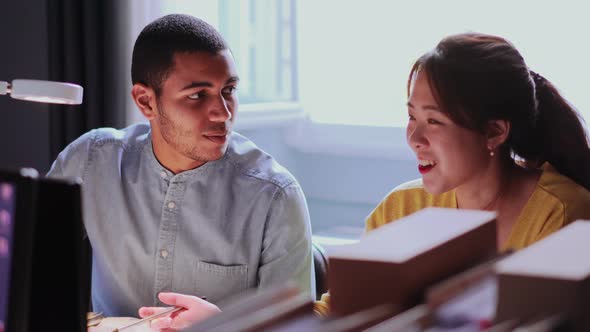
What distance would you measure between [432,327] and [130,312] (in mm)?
A: 1596

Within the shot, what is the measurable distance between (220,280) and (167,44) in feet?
1.93

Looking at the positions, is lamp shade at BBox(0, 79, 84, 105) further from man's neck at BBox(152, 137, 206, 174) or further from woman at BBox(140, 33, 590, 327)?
woman at BBox(140, 33, 590, 327)

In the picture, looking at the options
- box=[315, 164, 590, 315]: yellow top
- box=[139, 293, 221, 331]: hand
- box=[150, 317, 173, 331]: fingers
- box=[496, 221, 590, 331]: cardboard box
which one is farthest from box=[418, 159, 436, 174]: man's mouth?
box=[496, 221, 590, 331]: cardboard box

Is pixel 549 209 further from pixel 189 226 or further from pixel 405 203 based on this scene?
pixel 189 226

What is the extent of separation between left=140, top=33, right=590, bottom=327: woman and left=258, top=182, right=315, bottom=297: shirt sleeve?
241mm

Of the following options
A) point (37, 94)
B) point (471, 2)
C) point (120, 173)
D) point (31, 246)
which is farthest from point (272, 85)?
point (31, 246)

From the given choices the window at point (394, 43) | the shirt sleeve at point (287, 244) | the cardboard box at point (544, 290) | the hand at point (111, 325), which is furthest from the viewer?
the window at point (394, 43)

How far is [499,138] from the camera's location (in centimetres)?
197

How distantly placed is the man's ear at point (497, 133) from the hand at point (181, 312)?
2.38ft

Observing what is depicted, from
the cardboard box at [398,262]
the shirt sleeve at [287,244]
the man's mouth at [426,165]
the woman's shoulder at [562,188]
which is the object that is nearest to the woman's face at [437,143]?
the man's mouth at [426,165]

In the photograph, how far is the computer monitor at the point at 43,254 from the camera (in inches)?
28.9

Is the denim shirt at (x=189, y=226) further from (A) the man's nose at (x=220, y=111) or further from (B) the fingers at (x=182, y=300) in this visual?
(B) the fingers at (x=182, y=300)

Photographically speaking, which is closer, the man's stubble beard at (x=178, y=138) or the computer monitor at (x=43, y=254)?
the computer monitor at (x=43, y=254)

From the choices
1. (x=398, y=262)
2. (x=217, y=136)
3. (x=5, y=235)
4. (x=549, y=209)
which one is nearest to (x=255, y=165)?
(x=217, y=136)
